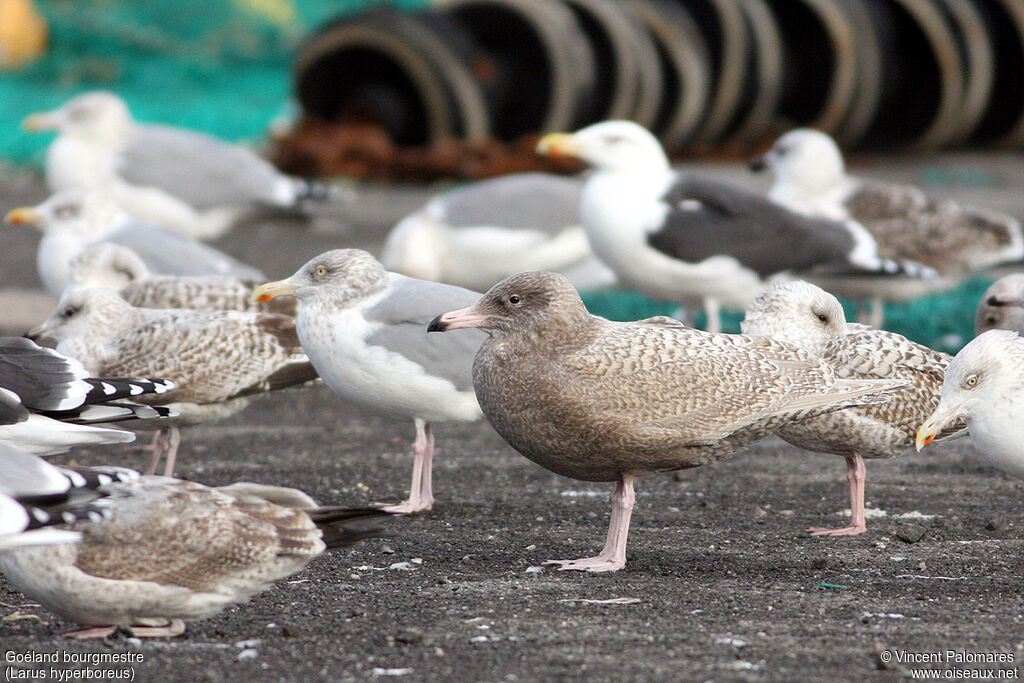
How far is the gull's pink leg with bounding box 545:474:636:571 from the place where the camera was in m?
4.39

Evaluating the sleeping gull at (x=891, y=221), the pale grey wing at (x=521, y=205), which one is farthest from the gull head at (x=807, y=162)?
the pale grey wing at (x=521, y=205)

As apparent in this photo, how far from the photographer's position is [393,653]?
3.51m

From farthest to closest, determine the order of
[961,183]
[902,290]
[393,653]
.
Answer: [961,183], [902,290], [393,653]

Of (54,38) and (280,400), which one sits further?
(54,38)

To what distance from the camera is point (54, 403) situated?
15.4 ft

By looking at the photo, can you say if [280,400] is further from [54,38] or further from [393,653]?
[54,38]

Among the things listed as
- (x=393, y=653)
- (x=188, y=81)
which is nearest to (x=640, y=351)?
(x=393, y=653)

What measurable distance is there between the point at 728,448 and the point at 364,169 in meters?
11.2

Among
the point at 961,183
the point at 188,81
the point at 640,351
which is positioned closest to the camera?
the point at 640,351

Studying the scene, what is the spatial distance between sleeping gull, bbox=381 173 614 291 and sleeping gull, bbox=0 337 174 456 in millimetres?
4583

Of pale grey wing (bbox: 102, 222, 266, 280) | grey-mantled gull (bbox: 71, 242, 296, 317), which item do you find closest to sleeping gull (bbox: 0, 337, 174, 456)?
grey-mantled gull (bbox: 71, 242, 296, 317)

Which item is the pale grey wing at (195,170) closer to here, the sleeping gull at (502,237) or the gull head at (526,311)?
the sleeping gull at (502,237)

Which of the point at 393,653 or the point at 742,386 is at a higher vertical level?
the point at 742,386

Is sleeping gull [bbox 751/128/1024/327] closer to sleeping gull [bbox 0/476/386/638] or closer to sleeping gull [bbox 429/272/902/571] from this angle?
sleeping gull [bbox 429/272/902/571]
